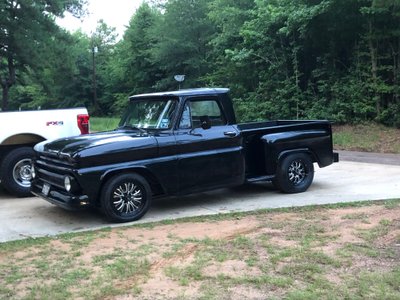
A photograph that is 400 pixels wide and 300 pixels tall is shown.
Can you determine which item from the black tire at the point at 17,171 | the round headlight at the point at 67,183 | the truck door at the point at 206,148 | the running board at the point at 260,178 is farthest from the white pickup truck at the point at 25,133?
the running board at the point at 260,178

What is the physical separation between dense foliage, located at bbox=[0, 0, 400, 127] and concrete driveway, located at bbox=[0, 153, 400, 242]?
7.54 meters

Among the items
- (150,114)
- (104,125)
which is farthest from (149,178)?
(104,125)

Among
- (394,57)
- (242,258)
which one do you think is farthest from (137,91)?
(242,258)

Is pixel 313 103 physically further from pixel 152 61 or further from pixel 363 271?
pixel 152 61

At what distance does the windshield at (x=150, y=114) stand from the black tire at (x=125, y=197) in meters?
1.00

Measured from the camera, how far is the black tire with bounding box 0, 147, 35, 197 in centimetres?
873

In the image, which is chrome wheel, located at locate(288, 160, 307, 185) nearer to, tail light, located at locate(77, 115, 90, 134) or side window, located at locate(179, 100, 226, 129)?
side window, located at locate(179, 100, 226, 129)

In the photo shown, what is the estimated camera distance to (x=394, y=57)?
1775 centimetres

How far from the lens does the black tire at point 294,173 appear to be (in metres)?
8.48

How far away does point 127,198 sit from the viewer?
6.96 meters

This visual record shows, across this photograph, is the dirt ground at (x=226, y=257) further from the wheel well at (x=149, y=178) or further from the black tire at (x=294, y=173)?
the black tire at (x=294, y=173)

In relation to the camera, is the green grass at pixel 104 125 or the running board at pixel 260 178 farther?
the green grass at pixel 104 125

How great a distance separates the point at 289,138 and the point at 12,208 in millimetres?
4526

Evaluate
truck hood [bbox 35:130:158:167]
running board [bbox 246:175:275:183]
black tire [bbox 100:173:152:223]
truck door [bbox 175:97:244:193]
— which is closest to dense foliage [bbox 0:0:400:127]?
running board [bbox 246:175:275:183]
